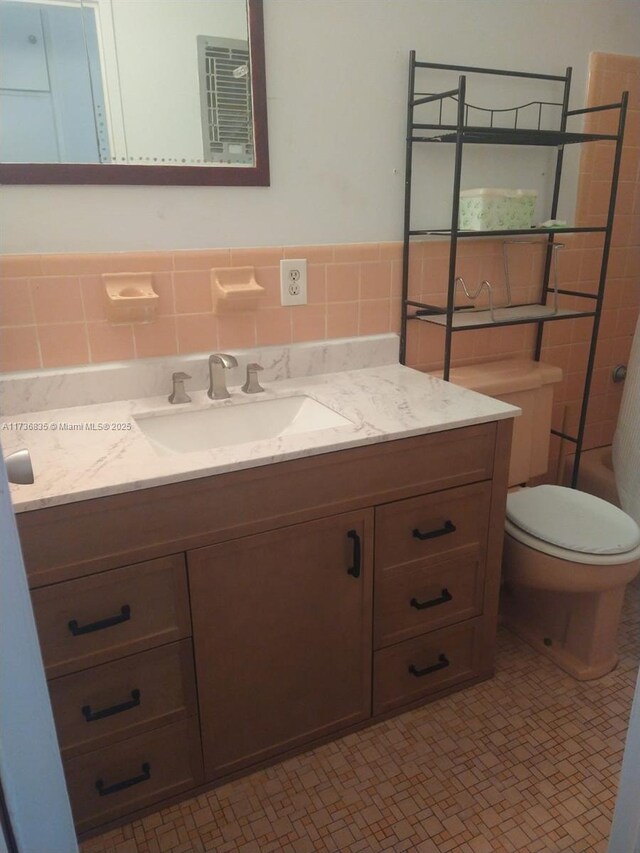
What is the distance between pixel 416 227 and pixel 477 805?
1.50 meters

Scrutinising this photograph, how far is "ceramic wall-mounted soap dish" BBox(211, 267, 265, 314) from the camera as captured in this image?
1.61 metres

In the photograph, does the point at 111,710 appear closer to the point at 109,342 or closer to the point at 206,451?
the point at 206,451

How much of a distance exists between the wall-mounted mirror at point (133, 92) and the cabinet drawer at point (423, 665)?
1.25m

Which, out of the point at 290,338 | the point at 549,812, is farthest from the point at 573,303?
the point at 549,812

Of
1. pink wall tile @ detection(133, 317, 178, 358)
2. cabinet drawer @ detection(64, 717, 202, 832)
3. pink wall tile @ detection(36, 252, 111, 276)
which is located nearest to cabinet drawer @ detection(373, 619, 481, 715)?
cabinet drawer @ detection(64, 717, 202, 832)

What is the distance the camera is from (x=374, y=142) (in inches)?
68.4

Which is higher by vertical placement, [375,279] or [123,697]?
[375,279]

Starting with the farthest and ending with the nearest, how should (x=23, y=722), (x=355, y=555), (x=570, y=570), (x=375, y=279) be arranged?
1. (x=375, y=279)
2. (x=570, y=570)
3. (x=355, y=555)
4. (x=23, y=722)

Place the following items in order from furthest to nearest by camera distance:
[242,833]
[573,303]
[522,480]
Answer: [573,303] < [522,480] < [242,833]

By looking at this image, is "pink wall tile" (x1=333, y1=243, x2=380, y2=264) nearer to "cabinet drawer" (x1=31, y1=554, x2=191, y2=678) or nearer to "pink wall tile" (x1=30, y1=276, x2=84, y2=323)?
"pink wall tile" (x1=30, y1=276, x2=84, y2=323)

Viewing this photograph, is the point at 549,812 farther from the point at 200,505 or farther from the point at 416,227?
the point at 416,227

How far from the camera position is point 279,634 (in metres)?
1.41

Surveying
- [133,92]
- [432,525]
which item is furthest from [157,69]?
[432,525]

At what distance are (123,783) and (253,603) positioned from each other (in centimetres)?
46
